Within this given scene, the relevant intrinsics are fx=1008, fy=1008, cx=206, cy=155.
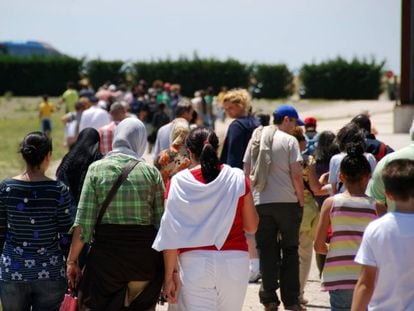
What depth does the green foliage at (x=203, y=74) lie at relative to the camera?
59.9 meters

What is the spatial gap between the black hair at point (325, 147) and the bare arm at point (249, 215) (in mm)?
2966

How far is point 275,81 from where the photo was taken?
58.6 meters

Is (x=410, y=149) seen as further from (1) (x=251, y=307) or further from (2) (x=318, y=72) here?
(2) (x=318, y=72)

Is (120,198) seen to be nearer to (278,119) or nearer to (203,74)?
(278,119)

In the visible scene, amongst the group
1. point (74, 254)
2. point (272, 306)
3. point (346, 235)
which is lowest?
point (272, 306)

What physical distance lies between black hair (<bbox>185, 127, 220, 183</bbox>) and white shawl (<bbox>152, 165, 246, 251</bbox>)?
58 mm

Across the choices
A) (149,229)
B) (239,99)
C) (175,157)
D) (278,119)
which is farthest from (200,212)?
(239,99)

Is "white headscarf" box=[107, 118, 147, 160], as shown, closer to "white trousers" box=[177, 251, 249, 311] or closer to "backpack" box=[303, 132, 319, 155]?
"white trousers" box=[177, 251, 249, 311]

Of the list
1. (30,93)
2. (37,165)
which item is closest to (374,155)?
(37,165)

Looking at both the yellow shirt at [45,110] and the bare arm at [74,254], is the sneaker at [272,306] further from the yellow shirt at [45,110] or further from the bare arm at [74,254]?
the yellow shirt at [45,110]

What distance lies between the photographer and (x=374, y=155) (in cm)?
871

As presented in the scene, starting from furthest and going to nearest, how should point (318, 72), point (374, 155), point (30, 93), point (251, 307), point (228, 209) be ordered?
1. point (30, 93)
2. point (318, 72)
3. point (251, 307)
4. point (374, 155)
5. point (228, 209)

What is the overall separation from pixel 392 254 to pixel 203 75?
55533mm

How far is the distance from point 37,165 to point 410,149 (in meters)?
2.54
